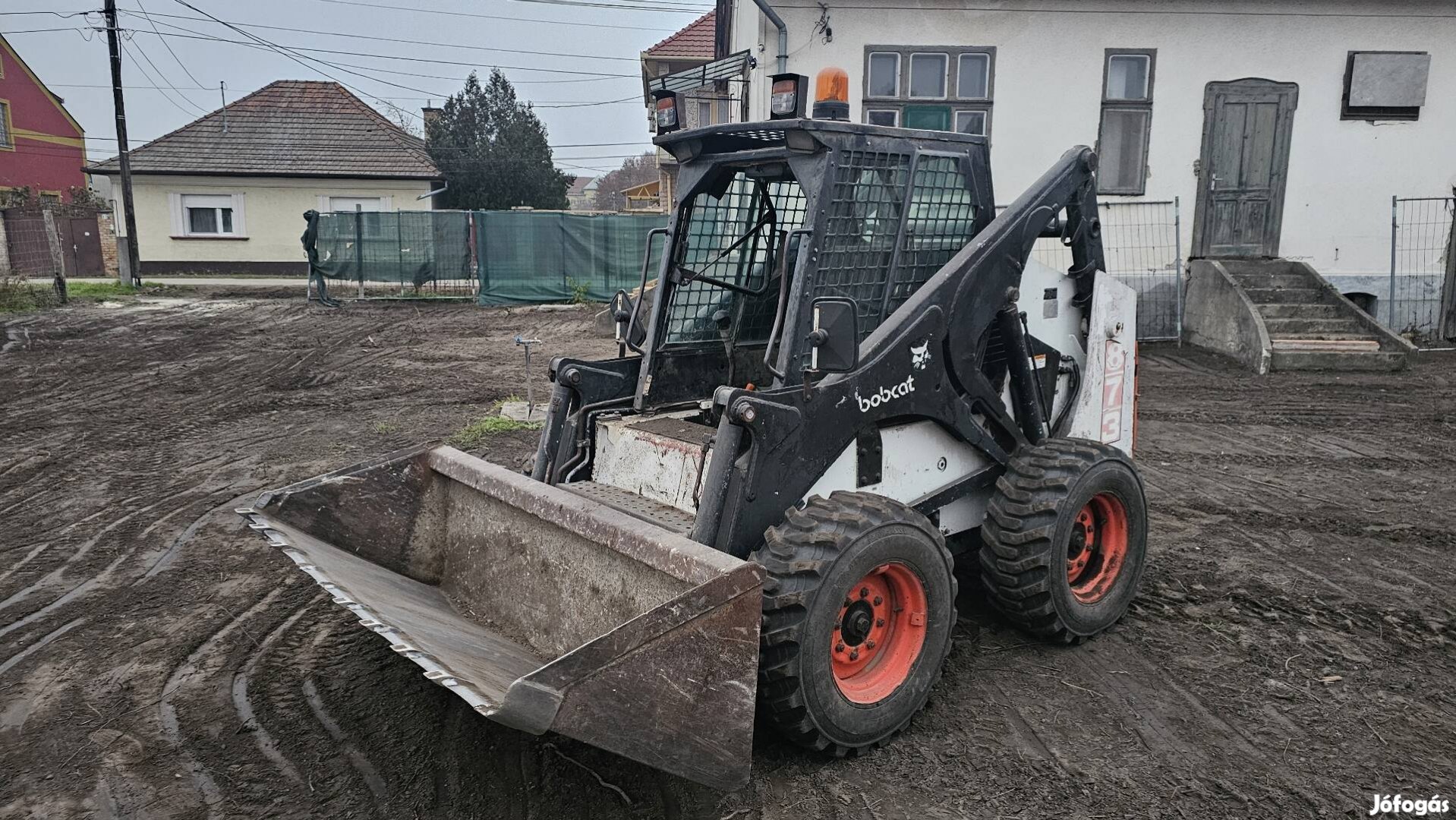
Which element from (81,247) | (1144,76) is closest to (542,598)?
(1144,76)

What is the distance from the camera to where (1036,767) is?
340 cm

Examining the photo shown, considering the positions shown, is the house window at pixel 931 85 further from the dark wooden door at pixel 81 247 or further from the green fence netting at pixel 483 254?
the dark wooden door at pixel 81 247

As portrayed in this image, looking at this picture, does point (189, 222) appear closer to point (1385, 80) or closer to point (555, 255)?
point (555, 255)

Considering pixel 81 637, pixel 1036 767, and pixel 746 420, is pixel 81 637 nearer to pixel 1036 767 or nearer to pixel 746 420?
pixel 746 420

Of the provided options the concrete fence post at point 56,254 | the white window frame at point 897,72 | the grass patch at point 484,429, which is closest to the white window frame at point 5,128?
the concrete fence post at point 56,254

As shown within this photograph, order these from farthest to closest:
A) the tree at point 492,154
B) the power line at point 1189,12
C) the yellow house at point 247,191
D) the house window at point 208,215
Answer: the tree at point 492,154, the house window at point 208,215, the yellow house at point 247,191, the power line at point 1189,12

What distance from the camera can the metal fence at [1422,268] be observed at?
13.6m

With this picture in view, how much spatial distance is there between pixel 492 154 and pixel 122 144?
1532 cm

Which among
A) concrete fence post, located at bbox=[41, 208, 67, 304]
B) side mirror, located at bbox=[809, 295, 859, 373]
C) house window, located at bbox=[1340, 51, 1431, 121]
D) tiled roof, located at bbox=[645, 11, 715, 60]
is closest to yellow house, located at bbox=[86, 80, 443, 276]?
concrete fence post, located at bbox=[41, 208, 67, 304]

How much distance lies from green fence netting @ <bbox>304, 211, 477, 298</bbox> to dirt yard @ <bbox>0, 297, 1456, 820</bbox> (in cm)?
1337

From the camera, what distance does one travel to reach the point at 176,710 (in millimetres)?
3746

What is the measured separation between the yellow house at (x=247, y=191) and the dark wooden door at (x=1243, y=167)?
73.9ft

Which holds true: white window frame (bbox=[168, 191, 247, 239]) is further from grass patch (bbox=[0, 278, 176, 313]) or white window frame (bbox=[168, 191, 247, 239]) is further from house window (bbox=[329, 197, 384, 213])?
grass patch (bbox=[0, 278, 176, 313])

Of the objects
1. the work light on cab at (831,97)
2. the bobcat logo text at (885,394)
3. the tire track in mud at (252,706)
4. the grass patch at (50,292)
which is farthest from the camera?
the grass patch at (50,292)
